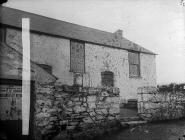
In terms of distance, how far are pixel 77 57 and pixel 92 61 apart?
4.44ft

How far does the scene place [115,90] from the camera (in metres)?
7.27

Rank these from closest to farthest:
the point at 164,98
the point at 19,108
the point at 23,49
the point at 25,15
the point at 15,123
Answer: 1. the point at 15,123
2. the point at 19,108
3. the point at 164,98
4. the point at 23,49
5. the point at 25,15

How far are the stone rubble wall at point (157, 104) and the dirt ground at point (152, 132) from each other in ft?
1.83

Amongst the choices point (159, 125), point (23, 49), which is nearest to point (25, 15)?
point (23, 49)

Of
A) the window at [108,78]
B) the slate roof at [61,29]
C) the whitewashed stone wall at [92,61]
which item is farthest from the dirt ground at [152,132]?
the slate roof at [61,29]

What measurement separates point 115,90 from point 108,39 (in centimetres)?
1147

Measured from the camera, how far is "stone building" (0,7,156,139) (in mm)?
13242

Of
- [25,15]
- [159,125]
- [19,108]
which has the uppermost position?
[25,15]

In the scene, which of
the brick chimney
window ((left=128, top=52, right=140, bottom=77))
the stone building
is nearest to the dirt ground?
the stone building

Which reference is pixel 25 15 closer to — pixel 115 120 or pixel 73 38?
pixel 73 38

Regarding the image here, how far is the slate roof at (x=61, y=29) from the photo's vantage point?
13.7 meters

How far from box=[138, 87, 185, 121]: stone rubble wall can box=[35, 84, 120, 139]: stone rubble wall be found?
1.26 m

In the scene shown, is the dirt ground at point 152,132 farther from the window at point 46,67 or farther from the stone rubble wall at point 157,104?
the window at point 46,67

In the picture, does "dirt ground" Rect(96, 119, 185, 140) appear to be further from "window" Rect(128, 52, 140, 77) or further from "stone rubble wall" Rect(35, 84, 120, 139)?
"window" Rect(128, 52, 140, 77)
